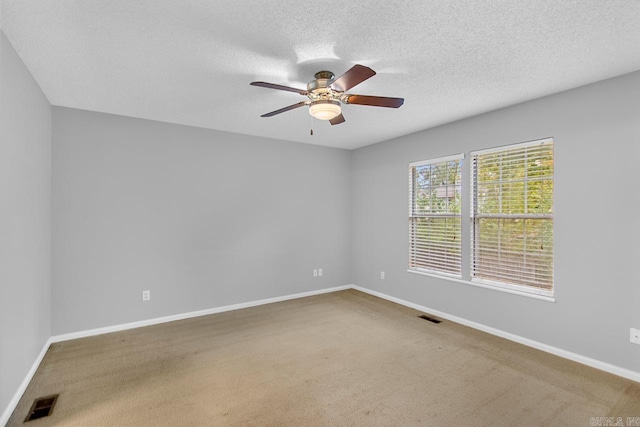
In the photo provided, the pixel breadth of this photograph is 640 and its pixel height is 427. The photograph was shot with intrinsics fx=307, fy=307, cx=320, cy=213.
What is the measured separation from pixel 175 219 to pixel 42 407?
226 centimetres

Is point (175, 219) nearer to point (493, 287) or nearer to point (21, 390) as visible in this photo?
point (21, 390)

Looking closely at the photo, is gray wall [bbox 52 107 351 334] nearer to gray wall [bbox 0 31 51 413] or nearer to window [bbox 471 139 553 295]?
gray wall [bbox 0 31 51 413]

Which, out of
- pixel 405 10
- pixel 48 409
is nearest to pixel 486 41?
pixel 405 10

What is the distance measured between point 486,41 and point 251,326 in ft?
12.2

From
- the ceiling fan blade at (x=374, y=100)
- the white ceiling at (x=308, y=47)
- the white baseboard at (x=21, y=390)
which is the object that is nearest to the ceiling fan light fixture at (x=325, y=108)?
the ceiling fan blade at (x=374, y=100)

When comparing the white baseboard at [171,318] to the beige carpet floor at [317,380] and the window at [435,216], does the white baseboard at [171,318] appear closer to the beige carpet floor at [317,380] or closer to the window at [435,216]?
the beige carpet floor at [317,380]

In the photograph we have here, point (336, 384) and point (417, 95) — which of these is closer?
point (336, 384)

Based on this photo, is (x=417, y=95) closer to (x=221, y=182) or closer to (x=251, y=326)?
(x=221, y=182)

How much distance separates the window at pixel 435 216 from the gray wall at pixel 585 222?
0.38 metres

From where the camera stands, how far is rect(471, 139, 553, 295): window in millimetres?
3172

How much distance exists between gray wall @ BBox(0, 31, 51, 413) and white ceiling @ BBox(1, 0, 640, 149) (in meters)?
0.25

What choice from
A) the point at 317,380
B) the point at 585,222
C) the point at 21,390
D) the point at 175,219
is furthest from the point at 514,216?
the point at 21,390

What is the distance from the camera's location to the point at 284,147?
5027mm

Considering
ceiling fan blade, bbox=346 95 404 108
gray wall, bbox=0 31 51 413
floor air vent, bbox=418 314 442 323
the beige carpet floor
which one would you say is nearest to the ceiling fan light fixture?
ceiling fan blade, bbox=346 95 404 108
